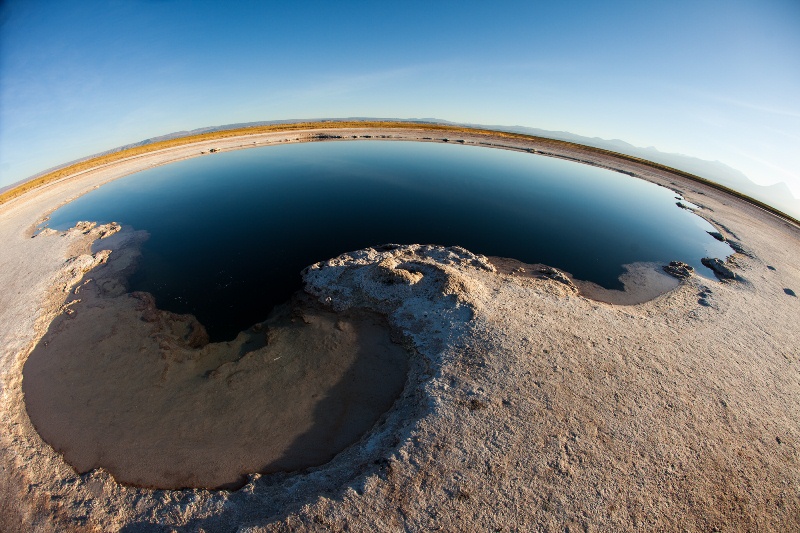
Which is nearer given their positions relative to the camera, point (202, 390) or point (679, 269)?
point (202, 390)

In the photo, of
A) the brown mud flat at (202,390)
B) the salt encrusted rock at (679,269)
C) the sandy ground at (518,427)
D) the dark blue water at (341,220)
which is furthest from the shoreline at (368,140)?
the brown mud flat at (202,390)

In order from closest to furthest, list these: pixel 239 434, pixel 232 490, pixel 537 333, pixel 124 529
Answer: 1. pixel 124 529
2. pixel 232 490
3. pixel 239 434
4. pixel 537 333

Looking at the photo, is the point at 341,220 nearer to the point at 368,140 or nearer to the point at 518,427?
the point at 518,427

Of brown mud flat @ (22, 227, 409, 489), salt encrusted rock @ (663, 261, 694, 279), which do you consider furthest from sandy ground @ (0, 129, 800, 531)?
salt encrusted rock @ (663, 261, 694, 279)

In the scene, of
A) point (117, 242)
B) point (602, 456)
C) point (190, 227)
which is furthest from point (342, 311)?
point (117, 242)

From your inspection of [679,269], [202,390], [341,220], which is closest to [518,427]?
[202,390]

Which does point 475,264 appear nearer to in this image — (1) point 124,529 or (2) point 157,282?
(1) point 124,529
